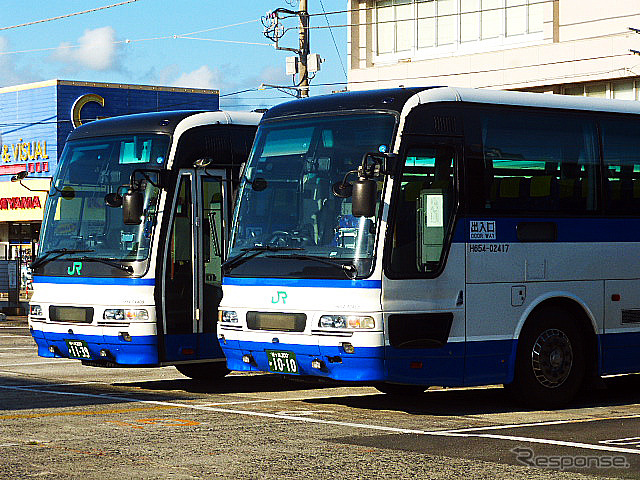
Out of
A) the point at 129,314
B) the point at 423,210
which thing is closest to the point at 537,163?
the point at 423,210

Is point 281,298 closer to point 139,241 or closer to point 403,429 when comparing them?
point 403,429

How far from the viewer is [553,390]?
13.7 meters

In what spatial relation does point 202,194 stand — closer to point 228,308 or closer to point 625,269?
point 228,308

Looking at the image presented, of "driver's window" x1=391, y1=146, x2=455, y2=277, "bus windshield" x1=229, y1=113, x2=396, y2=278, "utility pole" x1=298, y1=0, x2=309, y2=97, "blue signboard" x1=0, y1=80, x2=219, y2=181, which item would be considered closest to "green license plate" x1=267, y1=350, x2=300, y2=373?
"bus windshield" x1=229, y1=113, x2=396, y2=278

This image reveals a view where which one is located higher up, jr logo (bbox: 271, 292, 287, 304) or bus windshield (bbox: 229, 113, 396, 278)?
bus windshield (bbox: 229, 113, 396, 278)

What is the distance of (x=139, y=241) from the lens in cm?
1513

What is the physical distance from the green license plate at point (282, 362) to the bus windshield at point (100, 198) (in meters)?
2.59

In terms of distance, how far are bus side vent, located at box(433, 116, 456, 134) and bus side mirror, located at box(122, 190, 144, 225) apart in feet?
11.9

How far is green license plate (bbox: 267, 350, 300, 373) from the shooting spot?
42.7ft

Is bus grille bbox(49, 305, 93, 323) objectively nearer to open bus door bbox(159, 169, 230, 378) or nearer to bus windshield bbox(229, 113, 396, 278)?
open bus door bbox(159, 169, 230, 378)

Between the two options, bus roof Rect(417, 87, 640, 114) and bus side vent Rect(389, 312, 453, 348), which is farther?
bus roof Rect(417, 87, 640, 114)

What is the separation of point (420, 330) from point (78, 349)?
15.2ft

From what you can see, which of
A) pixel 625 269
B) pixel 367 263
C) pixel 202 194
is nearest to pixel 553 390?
pixel 625 269

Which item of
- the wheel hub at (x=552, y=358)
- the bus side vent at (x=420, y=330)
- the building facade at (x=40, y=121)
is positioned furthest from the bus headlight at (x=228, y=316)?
the building facade at (x=40, y=121)
